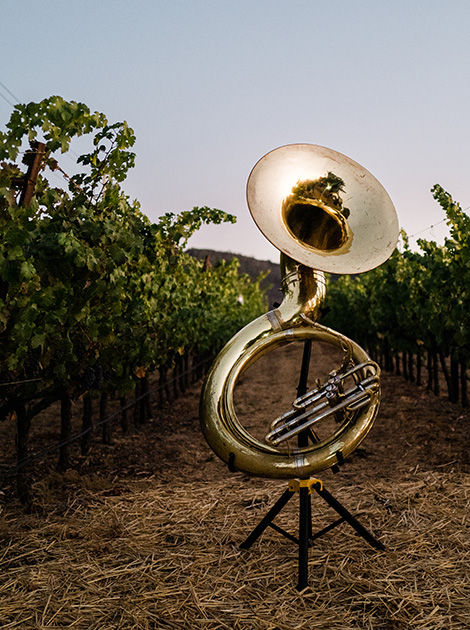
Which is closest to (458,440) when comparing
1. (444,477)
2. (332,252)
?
(444,477)

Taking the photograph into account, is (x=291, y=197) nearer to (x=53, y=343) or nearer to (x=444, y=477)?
(x=53, y=343)

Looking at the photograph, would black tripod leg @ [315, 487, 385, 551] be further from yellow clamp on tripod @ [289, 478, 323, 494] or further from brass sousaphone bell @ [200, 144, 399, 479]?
brass sousaphone bell @ [200, 144, 399, 479]

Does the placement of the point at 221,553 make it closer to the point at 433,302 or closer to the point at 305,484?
the point at 305,484

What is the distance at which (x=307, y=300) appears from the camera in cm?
300

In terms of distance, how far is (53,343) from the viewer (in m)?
4.00

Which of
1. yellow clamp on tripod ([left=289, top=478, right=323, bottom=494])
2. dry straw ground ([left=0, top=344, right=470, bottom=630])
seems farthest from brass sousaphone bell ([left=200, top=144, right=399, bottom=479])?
dry straw ground ([left=0, top=344, right=470, bottom=630])

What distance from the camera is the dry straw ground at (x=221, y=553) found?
106 inches

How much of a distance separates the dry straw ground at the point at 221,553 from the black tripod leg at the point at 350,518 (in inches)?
2.7

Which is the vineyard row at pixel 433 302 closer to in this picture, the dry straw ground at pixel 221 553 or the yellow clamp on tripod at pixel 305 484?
the dry straw ground at pixel 221 553

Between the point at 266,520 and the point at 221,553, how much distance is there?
1.32 ft

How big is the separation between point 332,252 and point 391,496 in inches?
93.4

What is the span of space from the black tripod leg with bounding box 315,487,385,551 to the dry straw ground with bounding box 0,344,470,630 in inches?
2.7

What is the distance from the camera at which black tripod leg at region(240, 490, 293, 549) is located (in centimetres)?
322

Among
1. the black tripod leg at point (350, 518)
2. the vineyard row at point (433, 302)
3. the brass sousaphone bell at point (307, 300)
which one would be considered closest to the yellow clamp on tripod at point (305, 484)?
the black tripod leg at point (350, 518)
